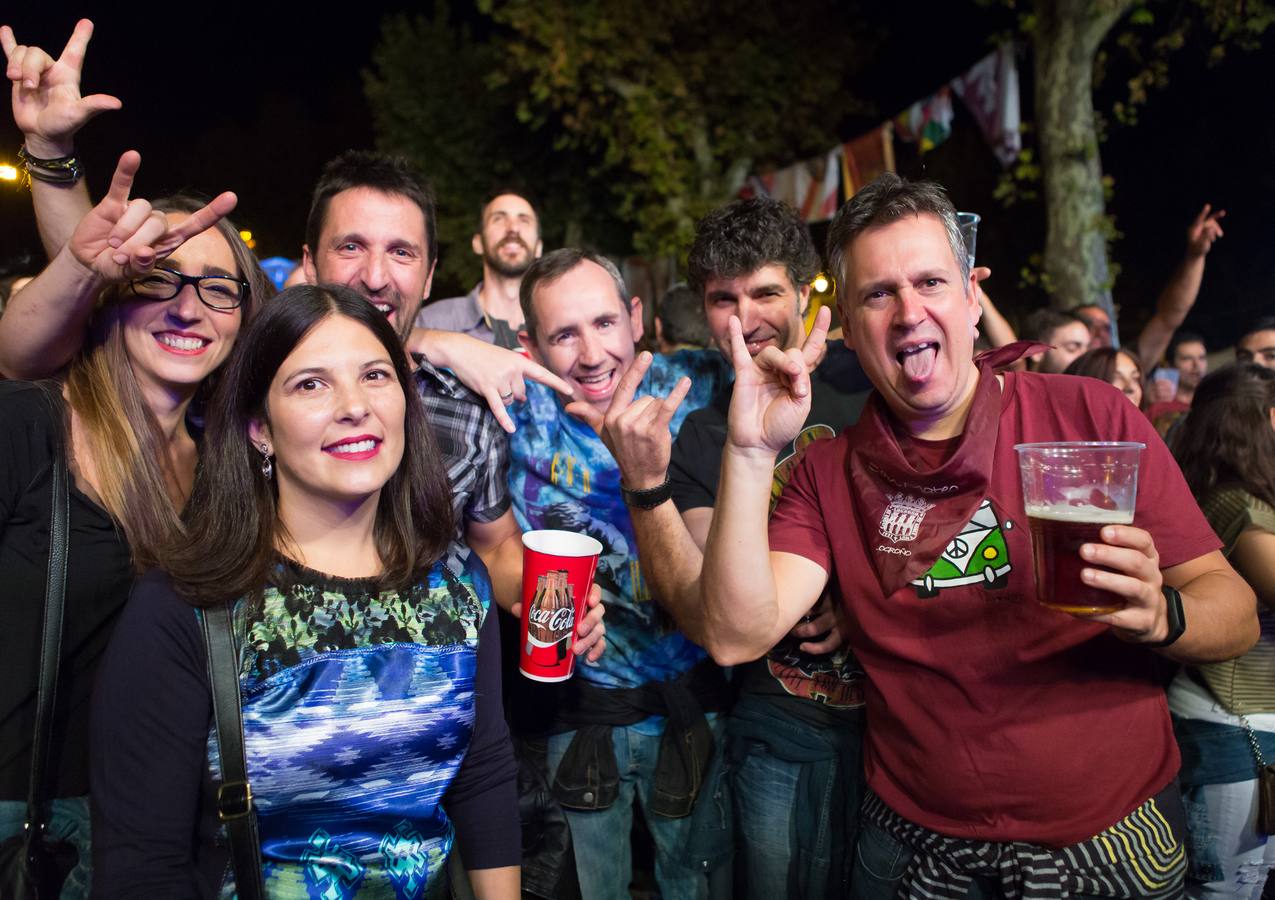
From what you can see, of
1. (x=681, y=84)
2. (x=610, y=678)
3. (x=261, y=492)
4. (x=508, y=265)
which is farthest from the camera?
(x=681, y=84)

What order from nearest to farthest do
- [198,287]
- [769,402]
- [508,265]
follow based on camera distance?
[769,402] → [198,287] → [508,265]

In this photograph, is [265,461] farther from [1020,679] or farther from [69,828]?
[1020,679]

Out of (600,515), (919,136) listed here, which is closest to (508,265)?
(600,515)

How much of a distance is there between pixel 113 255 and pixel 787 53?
13.6 meters

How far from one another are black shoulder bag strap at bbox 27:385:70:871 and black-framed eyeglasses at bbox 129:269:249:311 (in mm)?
416

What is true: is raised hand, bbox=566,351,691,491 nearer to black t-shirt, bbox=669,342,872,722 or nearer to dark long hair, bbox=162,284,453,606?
black t-shirt, bbox=669,342,872,722

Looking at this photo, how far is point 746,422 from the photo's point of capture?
1.87 metres

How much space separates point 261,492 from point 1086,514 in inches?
72.4

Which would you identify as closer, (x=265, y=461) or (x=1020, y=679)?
(x=1020, y=679)

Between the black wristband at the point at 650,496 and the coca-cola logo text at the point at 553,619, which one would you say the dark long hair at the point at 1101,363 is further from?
the coca-cola logo text at the point at 553,619

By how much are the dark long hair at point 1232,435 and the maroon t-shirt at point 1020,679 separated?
1.25 metres

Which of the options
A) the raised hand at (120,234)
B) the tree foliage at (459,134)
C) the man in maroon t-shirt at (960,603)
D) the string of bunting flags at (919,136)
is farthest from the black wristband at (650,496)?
the tree foliage at (459,134)

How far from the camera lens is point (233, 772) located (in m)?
1.71

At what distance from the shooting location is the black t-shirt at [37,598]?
1.93 metres
